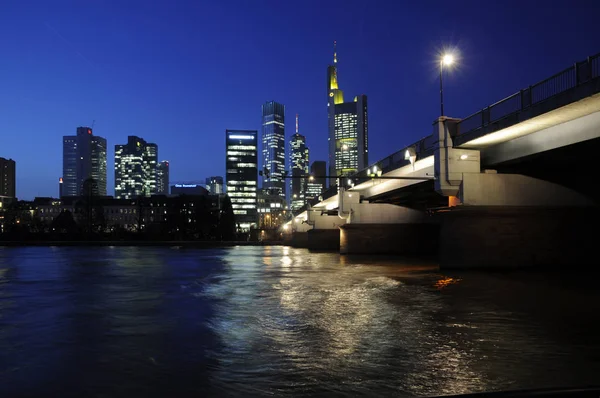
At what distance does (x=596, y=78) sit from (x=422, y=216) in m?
40.6

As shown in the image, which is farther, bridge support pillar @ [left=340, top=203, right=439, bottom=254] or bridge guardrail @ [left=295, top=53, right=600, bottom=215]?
bridge support pillar @ [left=340, top=203, right=439, bottom=254]

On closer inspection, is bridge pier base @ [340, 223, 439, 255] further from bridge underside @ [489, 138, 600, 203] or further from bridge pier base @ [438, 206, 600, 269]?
bridge pier base @ [438, 206, 600, 269]

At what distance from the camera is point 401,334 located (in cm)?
1252

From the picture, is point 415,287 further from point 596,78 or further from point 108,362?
point 108,362

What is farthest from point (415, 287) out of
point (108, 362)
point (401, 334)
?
point (108, 362)

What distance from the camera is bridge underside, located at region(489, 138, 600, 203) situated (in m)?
29.6

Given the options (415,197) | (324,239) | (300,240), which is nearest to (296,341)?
(415,197)

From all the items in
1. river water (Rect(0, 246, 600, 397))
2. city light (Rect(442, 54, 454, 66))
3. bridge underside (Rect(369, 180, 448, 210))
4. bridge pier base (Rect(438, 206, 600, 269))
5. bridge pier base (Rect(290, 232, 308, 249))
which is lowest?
bridge pier base (Rect(290, 232, 308, 249))

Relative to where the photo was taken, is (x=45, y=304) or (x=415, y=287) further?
(x=415, y=287)

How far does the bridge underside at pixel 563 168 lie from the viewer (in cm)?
2964

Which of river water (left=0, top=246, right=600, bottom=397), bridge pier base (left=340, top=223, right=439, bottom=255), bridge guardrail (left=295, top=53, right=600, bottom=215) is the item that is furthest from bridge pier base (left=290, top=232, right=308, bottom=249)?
river water (left=0, top=246, right=600, bottom=397)

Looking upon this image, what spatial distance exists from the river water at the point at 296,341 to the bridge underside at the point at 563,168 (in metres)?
9.16

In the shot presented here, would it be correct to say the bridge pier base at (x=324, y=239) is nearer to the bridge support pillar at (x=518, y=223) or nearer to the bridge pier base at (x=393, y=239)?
the bridge pier base at (x=393, y=239)

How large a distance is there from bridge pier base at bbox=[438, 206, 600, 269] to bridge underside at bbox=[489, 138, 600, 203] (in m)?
1.57
